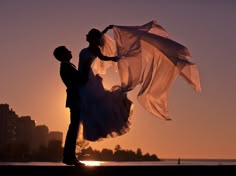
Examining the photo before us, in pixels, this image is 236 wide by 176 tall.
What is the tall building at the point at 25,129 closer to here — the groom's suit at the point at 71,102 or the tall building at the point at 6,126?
the tall building at the point at 6,126

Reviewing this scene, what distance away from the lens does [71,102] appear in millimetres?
14000

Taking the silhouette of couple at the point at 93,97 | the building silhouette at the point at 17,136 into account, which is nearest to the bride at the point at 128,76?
the silhouette of couple at the point at 93,97

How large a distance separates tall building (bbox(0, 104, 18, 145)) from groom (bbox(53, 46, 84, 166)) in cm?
14768

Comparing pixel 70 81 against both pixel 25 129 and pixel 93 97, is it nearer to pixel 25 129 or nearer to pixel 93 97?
pixel 93 97

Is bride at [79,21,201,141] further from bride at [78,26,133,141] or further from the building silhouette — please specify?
the building silhouette

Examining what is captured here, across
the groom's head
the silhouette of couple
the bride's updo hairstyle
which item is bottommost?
the silhouette of couple

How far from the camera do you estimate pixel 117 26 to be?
48.9 feet

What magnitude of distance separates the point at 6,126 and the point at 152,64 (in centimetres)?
15225

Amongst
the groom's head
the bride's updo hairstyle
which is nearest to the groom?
the groom's head
